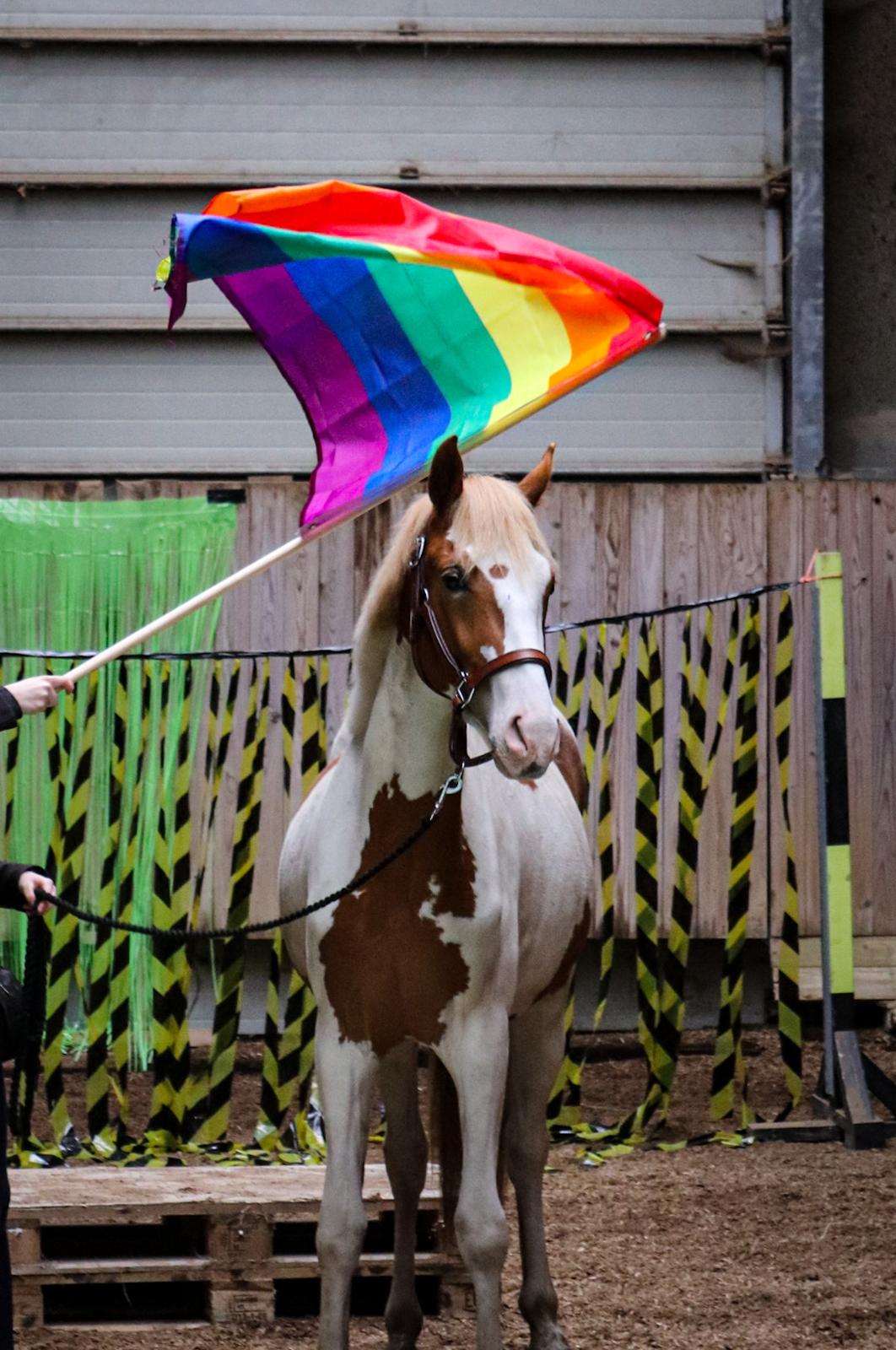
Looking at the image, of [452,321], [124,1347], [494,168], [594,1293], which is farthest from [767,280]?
[124,1347]

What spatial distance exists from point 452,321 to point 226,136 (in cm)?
522

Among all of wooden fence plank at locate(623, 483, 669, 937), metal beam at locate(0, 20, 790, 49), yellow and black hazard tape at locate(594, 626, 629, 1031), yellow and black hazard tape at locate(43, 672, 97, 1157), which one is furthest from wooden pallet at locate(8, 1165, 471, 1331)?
metal beam at locate(0, 20, 790, 49)

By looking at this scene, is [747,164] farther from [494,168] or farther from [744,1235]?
[744,1235]

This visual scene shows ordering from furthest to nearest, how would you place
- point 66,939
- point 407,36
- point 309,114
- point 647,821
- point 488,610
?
point 309,114, point 407,36, point 647,821, point 66,939, point 488,610

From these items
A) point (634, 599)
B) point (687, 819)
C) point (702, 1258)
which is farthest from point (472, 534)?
point (634, 599)

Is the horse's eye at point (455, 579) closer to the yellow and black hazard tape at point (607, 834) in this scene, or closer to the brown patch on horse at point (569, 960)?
the brown patch on horse at point (569, 960)

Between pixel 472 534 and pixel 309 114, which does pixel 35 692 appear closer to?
pixel 472 534

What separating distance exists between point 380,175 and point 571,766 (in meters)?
4.73

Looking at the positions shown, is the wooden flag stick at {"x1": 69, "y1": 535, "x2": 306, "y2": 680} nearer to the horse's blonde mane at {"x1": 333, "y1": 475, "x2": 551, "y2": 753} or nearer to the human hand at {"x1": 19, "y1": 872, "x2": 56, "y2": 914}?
the horse's blonde mane at {"x1": 333, "y1": 475, "x2": 551, "y2": 753}

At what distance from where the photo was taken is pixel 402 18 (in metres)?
8.52

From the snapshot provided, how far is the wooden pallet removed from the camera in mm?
4277

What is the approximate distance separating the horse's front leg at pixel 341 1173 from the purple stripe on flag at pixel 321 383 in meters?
1.24

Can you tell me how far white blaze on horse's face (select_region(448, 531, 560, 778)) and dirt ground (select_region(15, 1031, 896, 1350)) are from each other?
1.85 meters

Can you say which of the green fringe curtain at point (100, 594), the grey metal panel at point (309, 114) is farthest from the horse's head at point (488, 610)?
the grey metal panel at point (309, 114)
